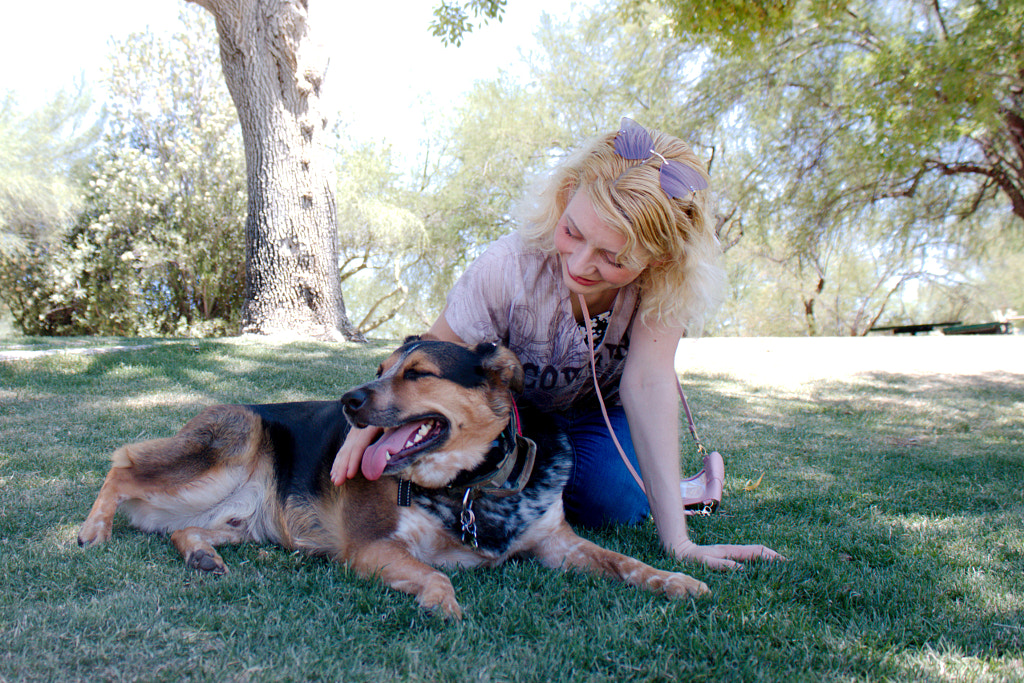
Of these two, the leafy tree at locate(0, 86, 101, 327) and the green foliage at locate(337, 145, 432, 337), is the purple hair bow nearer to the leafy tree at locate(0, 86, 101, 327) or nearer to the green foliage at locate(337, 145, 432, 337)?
the leafy tree at locate(0, 86, 101, 327)

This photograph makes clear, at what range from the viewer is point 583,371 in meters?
3.35

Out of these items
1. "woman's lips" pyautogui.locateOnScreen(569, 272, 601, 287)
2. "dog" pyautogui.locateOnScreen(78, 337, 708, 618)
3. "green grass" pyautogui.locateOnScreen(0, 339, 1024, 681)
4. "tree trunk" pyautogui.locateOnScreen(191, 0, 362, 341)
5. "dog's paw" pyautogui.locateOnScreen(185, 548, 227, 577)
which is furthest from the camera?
"tree trunk" pyautogui.locateOnScreen(191, 0, 362, 341)

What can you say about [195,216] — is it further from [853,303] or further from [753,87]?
[853,303]

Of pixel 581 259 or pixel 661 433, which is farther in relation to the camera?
pixel 661 433

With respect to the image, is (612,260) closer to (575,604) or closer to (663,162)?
(663,162)

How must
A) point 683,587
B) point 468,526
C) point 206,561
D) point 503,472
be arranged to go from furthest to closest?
1. point 503,472
2. point 468,526
3. point 206,561
4. point 683,587

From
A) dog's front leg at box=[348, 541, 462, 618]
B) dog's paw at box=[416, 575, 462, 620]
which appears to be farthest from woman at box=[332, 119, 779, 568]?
dog's paw at box=[416, 575, 462, 620]

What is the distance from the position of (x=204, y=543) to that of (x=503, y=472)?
4.14ft

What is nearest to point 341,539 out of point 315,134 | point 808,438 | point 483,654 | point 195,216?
point 483,654

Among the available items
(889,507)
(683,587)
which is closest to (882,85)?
(889,507)

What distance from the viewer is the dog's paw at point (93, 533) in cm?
280

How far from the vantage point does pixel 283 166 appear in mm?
9312

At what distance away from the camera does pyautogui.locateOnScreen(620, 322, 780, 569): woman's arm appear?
2797mm

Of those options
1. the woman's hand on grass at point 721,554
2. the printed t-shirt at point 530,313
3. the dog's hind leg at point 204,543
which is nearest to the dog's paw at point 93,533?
the dog's hind leg at point 204,543
